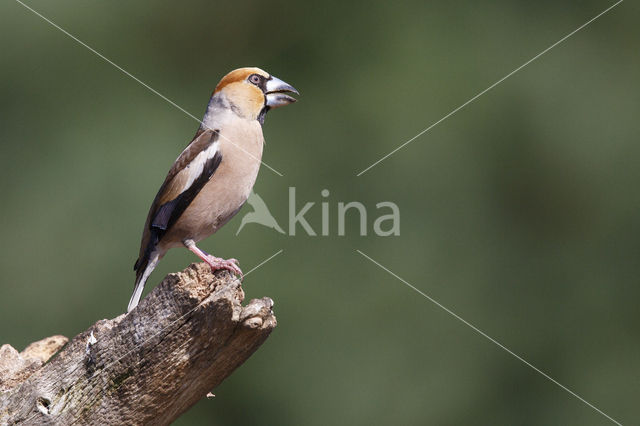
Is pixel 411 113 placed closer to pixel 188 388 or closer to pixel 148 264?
pixel 148 264

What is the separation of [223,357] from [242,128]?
221cm

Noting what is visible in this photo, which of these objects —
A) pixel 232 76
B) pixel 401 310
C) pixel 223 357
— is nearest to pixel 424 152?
pixel 401 310

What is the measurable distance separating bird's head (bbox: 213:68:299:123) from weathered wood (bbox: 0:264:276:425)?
7.09 feet

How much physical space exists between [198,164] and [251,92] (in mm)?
965

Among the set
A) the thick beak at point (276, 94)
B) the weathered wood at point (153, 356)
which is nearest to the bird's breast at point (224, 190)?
the thick beak at point (276, 94)

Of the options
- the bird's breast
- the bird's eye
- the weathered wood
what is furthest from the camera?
the bird's eye

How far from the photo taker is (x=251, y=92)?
6641mm

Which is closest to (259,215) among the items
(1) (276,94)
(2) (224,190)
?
(1) (276,94)

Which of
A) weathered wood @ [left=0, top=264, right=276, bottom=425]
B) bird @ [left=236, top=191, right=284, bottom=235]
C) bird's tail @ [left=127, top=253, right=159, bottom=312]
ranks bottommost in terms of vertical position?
weathered wood @ [left=0, top=264, right=276, bottom=425]

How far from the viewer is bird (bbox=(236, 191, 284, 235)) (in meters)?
10.0

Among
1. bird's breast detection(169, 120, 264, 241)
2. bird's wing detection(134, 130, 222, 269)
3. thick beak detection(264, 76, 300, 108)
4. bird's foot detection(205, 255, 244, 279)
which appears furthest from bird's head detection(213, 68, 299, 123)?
bird's foot detection(205, 255, 244, 279)

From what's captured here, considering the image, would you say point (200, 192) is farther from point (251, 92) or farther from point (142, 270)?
point (251, 92)

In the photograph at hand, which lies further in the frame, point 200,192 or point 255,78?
point 255,78

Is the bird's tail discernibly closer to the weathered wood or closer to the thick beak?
the weathered wood
